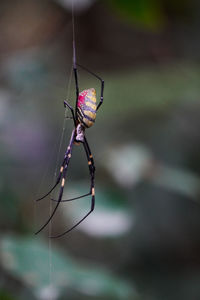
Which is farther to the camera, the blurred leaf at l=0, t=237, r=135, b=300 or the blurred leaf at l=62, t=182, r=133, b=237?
the blurred leaf at l=62, t=182, r=133, b=237

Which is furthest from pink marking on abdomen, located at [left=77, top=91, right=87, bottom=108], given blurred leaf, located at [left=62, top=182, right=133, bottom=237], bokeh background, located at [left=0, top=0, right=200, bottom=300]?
blurred leaf, located at [left=62, top=182, right=133, bottom=237]

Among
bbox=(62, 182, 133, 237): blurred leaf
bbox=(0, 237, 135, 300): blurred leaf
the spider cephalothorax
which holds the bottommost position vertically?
bbox=(0, 237, 135, 300): blurred leaf

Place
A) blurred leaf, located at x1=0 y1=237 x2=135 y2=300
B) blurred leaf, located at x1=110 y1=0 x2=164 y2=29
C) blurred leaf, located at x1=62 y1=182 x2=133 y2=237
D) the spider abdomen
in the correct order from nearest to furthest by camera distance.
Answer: blurred leaf, located at x1=0 y1=237 x2=135 y2=300 → the spider abdomen → blurred leaf, located at x1=62 y1=182 x2=133 y2=237 → blurred leaf, located at x1=110 y1=0 x2=164 y2=29

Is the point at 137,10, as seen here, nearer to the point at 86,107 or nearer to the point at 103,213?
the point at 86,107

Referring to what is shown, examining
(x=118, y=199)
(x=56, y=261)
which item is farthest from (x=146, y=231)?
(x=56, y=261)

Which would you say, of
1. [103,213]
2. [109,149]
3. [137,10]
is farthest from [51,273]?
[137,10]

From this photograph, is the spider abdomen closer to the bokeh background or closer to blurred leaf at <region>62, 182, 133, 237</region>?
the bokeh background

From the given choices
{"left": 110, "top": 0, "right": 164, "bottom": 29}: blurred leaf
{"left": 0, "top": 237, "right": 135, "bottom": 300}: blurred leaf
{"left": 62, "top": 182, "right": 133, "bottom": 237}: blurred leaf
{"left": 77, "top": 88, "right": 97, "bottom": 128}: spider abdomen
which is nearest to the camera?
{"left": 0, "top": 237, "right": 135, "bottom": 300}: blurred leaf

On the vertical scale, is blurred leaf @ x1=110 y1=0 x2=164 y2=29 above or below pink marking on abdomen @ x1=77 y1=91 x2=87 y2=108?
above
